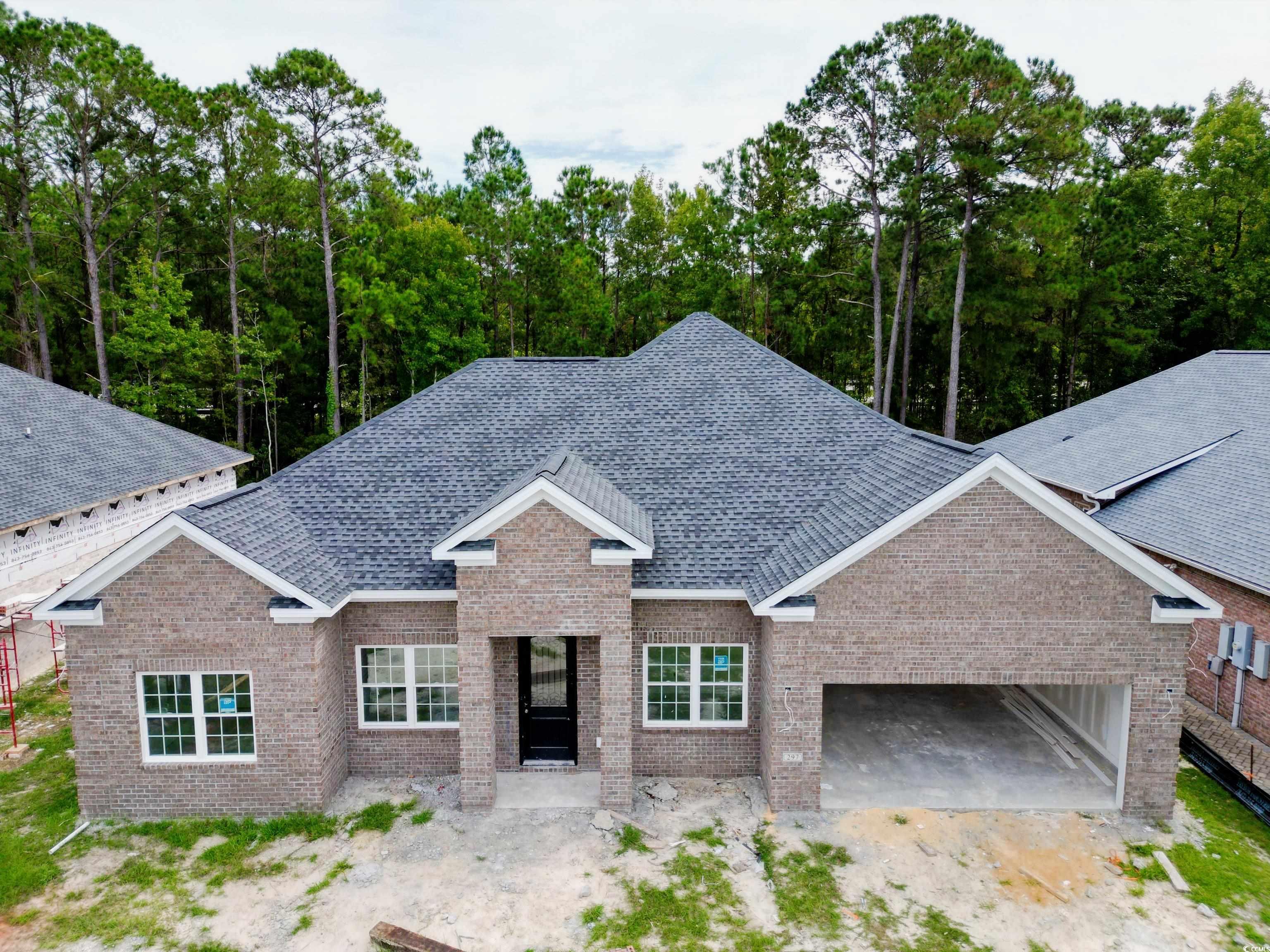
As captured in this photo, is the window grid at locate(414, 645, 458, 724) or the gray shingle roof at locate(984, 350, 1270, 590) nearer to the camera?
the window grid at locate(414, 645, 458, 724)

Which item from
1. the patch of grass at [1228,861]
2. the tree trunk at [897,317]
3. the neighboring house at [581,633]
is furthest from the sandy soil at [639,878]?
the tree trunk at [897,317]

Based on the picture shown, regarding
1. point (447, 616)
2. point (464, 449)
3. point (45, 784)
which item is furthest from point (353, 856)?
point (464, 449)

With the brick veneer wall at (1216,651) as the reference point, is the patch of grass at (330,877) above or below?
below

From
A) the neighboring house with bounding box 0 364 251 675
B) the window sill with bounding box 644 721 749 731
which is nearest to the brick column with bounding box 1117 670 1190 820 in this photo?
the window sill with bounding box 644 721 749 731

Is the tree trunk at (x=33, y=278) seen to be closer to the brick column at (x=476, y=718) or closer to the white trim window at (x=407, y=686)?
the white trim window at (x=407, y=686)

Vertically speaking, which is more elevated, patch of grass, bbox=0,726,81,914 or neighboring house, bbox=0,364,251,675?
neighboring house, bbox=0,364,251,675

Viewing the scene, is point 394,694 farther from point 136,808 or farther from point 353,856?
point 136,808

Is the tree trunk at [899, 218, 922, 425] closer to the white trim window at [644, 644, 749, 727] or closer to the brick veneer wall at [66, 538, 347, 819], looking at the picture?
the white trim window at [644, 644, 749, 727]
